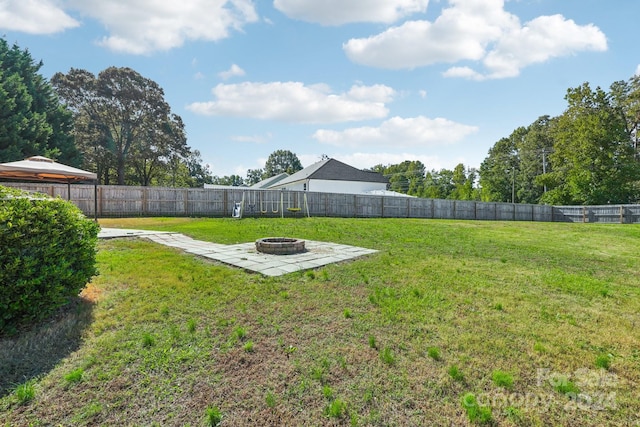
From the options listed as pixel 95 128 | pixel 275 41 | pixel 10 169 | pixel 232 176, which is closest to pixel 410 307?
pixel 275 41

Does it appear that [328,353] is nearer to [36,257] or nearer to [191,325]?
[191,325]

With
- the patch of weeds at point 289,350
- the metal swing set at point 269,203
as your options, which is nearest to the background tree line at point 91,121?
the metal swing set at point 269,203

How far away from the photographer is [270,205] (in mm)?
15719

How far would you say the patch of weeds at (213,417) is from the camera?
5.35ft

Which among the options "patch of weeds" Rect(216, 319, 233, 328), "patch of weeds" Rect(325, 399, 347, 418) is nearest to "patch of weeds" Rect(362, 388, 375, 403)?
"patch of weeds" Rect(325, 399, 347, 418)

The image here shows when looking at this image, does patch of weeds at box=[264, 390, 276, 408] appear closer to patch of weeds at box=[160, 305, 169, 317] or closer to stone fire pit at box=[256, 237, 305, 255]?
patch of weeds at box=[160, 305, 169, 317]

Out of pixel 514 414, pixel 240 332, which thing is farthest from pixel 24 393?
pixel 514 414

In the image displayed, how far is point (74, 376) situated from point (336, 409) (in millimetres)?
1761

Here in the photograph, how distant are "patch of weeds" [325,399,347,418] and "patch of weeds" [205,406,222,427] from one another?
0.61m

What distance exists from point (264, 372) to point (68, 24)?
475 inches

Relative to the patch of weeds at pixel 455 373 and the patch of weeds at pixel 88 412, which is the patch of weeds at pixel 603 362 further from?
the patch of weeds at pixel 88 412

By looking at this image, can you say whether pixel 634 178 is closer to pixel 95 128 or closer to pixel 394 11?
pixel 394 11

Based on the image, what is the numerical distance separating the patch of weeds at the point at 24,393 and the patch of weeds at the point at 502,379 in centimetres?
292

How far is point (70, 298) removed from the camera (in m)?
3.10
